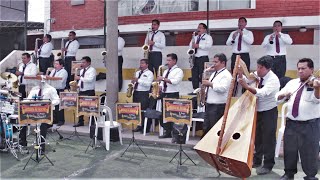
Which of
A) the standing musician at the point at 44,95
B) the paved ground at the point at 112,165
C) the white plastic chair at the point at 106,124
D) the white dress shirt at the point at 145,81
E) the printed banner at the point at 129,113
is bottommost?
the paved ground at the point at 112,165

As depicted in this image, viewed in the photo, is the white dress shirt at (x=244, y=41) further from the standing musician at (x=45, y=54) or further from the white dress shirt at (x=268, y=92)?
the standing musician at (x=45, y=54)

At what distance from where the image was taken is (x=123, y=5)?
45.6 feet

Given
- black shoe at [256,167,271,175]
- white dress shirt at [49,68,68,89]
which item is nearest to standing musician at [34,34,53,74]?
white dress shirt at [49,68,68,89]

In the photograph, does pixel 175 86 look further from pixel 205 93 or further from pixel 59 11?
pixel 59 11

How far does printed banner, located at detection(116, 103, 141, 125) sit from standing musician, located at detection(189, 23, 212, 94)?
290cm

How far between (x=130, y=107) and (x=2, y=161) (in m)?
2.68

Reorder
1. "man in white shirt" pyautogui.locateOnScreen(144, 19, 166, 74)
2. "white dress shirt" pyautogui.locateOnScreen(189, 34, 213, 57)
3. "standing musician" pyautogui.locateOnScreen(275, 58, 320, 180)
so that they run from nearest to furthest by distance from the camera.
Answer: "standing musician" pyautogui.locateOnScreen(275, 58, 320, 180) < "white dress shirt" pyautogui.locateOnScreen(189, 34, 213, 57) < "man in white shirt" pyautogui.locateOnScreen(144, 19, 166, 74)

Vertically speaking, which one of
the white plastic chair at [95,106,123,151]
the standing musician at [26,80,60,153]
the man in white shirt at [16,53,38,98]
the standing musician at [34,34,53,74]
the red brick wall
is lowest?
the white plastic chair at [95,106,123,151]

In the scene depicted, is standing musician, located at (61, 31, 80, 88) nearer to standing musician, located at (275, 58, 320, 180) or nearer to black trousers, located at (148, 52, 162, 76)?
black trousers, located at (148, 52, 162, 76)

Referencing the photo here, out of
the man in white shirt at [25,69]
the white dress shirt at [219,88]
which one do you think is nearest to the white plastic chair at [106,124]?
the white dress shirt at [219,88]

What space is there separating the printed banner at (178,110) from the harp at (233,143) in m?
1.59

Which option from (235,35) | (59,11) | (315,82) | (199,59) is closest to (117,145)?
(199,59)

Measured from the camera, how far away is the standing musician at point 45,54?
11.9m

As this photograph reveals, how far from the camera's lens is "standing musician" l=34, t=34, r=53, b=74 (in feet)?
39.2
